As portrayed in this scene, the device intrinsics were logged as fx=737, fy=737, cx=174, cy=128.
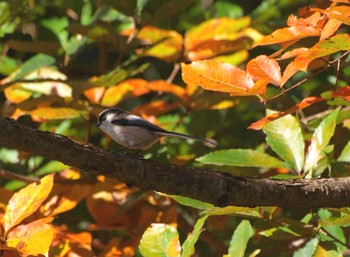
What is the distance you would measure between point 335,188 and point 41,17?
6.53 ft

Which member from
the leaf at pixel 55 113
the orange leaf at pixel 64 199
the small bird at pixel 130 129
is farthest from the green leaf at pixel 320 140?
the leaf at pixel 55 113

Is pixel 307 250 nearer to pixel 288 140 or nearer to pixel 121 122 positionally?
pixel 288 140

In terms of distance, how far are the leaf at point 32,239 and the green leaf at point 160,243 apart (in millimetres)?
286

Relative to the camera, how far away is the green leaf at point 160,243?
2147 millimetres

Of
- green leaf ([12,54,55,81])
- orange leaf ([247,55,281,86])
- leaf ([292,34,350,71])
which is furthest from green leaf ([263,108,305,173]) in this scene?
green leaf ([12,54,55,81])

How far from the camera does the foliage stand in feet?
6.87

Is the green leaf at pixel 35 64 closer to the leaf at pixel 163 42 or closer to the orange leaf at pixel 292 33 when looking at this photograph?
the leaf at pixel 163 42

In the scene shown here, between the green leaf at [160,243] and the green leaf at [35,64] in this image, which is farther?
the green leaf at [35,64]

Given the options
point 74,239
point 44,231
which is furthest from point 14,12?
point 44,231

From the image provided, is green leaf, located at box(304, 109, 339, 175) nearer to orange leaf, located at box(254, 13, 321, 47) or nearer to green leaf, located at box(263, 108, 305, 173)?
green leaf, located at box(263, 108, 305, 173)

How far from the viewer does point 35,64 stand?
3.15 metres

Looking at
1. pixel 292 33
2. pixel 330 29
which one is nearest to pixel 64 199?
pixel 292 33

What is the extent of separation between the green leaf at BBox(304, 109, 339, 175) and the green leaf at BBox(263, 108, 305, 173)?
26mm

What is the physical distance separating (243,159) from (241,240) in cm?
27
